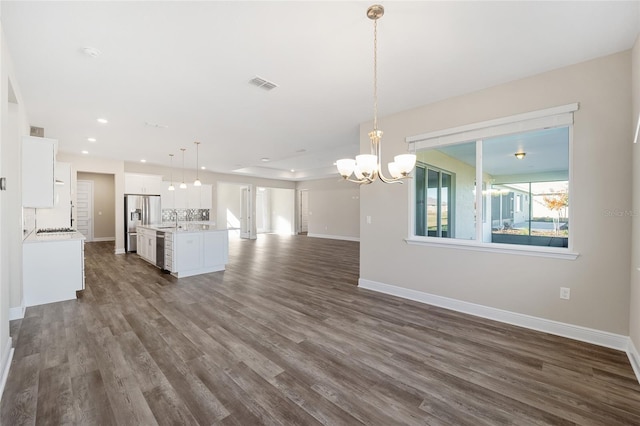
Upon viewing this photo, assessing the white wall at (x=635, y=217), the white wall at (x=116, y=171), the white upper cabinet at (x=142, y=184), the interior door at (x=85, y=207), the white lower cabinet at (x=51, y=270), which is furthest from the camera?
the interior door at (x=85, y=207)

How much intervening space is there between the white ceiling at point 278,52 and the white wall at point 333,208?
675cm

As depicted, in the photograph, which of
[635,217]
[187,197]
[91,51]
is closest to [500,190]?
[635,217]

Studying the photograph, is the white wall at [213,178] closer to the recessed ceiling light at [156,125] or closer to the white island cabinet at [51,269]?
the recessed ceiling light at [156,125]

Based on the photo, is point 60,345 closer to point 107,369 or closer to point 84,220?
point 107,369

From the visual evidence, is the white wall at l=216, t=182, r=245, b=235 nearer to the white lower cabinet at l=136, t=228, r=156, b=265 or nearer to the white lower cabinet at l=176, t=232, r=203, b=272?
the white lower cabinet at l=136, t=228, r=156, b=265

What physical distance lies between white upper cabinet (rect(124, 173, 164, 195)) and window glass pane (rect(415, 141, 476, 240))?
8.01 m

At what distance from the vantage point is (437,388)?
6.46ft

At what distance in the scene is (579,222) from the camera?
2.69 metres

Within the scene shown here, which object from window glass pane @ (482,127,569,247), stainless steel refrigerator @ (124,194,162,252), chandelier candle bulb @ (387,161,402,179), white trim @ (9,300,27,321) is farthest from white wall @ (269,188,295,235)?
chandelier candle bulb @ (387,161,402,179)

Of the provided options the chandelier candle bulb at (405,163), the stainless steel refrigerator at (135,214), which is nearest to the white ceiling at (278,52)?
the chandelier candle bulb at (405,163)

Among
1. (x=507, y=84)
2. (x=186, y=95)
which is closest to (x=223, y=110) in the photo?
(x=186, y=95)

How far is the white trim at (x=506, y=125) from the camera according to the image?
9.03 ft

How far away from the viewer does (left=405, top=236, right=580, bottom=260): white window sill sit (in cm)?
278

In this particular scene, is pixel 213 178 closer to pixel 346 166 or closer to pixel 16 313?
pixel 16 313
